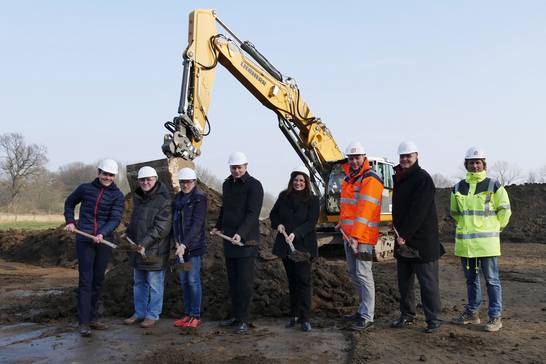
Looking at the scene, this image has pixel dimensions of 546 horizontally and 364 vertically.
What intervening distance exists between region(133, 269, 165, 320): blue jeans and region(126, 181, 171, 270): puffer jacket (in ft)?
0.43

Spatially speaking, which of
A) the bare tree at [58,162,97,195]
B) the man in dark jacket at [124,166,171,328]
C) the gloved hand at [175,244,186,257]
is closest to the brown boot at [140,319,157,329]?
the man in dark jacket at [124,166,171,328]

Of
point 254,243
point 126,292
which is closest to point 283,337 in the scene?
point 254,243

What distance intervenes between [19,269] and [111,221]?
29.4 ft

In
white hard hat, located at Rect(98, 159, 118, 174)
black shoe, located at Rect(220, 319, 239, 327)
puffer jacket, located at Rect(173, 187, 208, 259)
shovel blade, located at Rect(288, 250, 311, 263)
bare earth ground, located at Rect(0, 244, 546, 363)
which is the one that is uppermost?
white hard hat, located at Rect(98, 159, 118, 174)

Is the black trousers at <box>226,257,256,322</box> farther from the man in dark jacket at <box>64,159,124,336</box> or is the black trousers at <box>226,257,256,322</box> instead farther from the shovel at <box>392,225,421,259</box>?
the shovel at <box>392,225,421,259</box>

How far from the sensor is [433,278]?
5.51 meters

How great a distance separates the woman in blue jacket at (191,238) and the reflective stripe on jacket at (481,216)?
291cm

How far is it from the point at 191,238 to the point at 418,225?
2.48m

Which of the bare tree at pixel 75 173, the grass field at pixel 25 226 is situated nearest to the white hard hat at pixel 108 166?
the grass field at pixel 25 226

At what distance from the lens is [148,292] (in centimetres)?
609

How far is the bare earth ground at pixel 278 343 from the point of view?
459 cm

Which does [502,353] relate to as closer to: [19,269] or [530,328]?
[530,328]

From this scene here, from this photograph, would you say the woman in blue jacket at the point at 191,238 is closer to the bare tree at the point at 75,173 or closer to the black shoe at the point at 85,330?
the black shoe at the point at 85,330

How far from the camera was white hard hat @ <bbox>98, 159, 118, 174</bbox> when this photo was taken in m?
5.68
